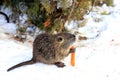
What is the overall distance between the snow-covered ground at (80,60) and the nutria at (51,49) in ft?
0.30

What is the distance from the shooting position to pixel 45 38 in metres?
5.41

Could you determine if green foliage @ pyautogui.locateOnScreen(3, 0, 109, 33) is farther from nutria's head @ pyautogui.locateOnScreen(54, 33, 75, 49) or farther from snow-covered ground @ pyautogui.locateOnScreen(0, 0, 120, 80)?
nutria's head @ pyautogui.locateOnScreen(54, 33, 75, 49)

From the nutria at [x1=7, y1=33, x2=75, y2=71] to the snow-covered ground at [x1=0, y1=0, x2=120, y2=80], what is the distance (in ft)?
Answer: 0.30

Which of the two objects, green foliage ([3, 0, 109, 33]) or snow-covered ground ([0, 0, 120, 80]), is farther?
green foliage ([3, 0, 109, 33])

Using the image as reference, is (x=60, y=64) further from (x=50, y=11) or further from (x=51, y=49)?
(x=50, y=11)

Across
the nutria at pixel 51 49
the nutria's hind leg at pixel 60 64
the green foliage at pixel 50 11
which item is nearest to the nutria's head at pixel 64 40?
the nutria at pixel 51 49

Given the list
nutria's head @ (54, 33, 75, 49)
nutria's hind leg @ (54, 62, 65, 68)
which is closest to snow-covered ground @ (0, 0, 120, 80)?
nutria's hind leg @ (54, 62, 65, 68)

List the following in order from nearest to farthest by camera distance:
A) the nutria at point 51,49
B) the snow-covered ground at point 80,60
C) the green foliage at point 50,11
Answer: the snow-covered ground at point 80,60 → the nutria at point 51,49 → the green foliage at point 50,11

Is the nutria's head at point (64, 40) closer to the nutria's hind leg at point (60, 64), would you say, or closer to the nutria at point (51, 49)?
the nutria at point (51, 49)

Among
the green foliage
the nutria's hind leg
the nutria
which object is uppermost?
the green foliage

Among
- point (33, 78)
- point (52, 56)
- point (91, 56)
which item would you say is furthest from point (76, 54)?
point (33, 78)

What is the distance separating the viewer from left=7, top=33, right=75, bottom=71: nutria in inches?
211

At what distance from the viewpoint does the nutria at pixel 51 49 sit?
17.6 ft

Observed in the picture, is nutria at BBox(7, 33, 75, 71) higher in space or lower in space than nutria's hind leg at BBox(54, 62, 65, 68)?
higher
